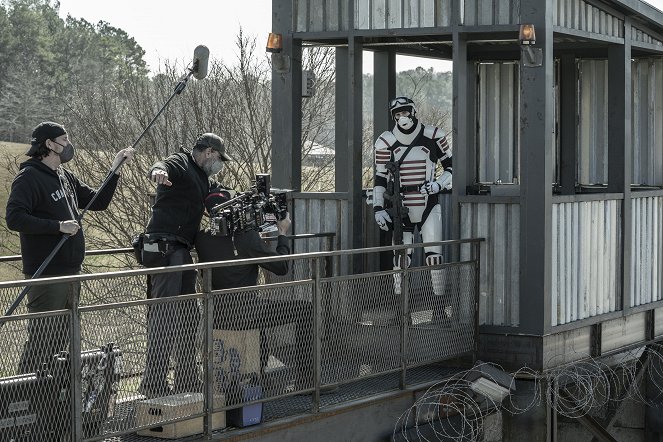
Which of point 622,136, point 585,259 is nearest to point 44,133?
point 585,259

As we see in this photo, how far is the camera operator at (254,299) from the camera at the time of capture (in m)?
8.72

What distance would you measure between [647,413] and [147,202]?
450 inches

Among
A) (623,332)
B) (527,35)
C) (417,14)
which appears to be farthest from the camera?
(623,332)

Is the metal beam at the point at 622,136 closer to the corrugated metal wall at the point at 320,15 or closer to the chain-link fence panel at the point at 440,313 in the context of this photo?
the chain-link fence panel at the point at 440,313

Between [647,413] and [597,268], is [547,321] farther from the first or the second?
[647,413]

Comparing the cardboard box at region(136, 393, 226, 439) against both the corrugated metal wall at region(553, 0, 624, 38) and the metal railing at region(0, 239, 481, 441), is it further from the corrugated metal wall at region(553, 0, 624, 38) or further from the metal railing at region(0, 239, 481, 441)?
the corrugated metal wall at region(553, 0, 624, 38)

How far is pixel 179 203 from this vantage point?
9484 millimetres

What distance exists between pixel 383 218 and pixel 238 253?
113 inches

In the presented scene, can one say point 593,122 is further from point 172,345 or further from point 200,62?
point 172,345

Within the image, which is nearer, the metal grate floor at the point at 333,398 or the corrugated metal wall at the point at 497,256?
the metal grate floor at the point at 333,398

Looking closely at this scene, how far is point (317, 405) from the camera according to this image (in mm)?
9234

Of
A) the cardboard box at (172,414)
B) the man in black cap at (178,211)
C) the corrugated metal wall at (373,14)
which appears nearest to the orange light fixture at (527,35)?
the corrugated metal wall at (373,14)

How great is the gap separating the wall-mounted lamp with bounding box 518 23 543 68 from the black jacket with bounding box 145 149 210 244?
308 cm

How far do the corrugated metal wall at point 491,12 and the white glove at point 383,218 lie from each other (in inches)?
71.4
